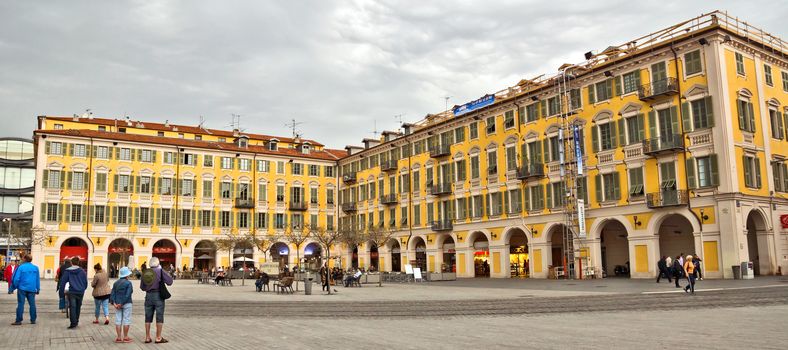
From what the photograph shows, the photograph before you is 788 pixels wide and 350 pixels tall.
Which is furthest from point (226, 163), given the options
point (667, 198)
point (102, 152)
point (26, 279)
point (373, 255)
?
point (26, 279)

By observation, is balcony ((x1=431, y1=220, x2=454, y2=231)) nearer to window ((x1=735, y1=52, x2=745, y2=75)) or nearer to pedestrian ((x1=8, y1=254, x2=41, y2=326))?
window ((x1=735, y1=52, x2=745, y2=75))

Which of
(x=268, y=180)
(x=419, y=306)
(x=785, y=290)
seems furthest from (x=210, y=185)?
(x=785, y=290)

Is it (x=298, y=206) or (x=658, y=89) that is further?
(x=298, y=206)

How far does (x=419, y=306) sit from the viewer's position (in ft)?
72.8

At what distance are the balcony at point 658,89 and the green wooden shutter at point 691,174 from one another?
12.8 ft

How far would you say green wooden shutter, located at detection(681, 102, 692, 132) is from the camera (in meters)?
36.3

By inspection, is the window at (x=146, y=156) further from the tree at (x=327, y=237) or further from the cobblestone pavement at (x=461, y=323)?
the cobblestone pavement at (x=461, y=323)

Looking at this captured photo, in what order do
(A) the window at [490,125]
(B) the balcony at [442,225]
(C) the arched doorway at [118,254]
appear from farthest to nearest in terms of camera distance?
(C) the arched doorway at [118,254]
(B) the balcony at [442,225]
(A) the window at [490,125]

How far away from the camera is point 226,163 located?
222 feet

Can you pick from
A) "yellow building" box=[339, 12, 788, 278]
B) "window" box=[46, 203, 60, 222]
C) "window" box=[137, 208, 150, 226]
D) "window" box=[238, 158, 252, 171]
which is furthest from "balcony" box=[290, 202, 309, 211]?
"window" box=[46, 203, 60, 222]

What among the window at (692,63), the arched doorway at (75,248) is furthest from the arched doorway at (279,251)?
the window at (692,63)

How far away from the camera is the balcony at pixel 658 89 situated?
3681 centimetres

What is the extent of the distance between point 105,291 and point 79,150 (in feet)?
165

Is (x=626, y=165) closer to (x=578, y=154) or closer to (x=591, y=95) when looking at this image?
(x=578, y=154)
